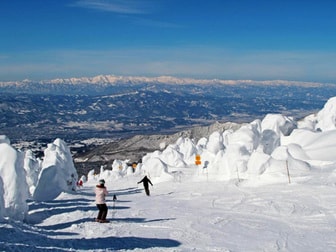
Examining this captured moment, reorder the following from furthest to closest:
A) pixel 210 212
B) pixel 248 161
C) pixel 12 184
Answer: pixel 248 161, pixel 210 212, pixel 12 184

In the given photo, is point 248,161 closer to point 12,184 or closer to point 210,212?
point 210,212

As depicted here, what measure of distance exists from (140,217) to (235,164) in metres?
17.0

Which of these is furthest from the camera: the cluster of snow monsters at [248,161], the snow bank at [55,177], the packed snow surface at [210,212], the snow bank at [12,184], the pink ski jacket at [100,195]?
the snow bank at [55,177]

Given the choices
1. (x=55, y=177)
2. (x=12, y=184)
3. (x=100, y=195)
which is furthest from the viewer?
(x=55, y=177)

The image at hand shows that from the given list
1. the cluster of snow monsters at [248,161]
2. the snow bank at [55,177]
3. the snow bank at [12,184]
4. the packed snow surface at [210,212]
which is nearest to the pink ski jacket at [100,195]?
the packed snow surface at [210,212]

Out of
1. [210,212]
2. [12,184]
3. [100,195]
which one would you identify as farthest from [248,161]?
[12,184]

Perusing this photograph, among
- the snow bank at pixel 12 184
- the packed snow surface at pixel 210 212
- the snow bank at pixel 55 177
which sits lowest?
the snow bank at pixel 55 177

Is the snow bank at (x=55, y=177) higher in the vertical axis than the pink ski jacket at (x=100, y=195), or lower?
lower

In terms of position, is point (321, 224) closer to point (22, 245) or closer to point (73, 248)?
point (73, 248)

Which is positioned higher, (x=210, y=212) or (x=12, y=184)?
(x=12, y=184)

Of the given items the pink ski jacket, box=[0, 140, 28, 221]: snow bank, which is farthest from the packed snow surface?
the pink ski jacket

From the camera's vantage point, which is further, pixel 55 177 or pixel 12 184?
pixel 55 177

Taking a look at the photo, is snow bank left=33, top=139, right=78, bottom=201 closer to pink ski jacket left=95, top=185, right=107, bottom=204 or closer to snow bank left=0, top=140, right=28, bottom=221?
snow bank left=0, top=140, right=28, bottom=221

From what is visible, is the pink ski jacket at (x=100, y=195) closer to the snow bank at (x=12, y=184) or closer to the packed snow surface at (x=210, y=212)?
the packed snow surface at (x=210, y=212)
